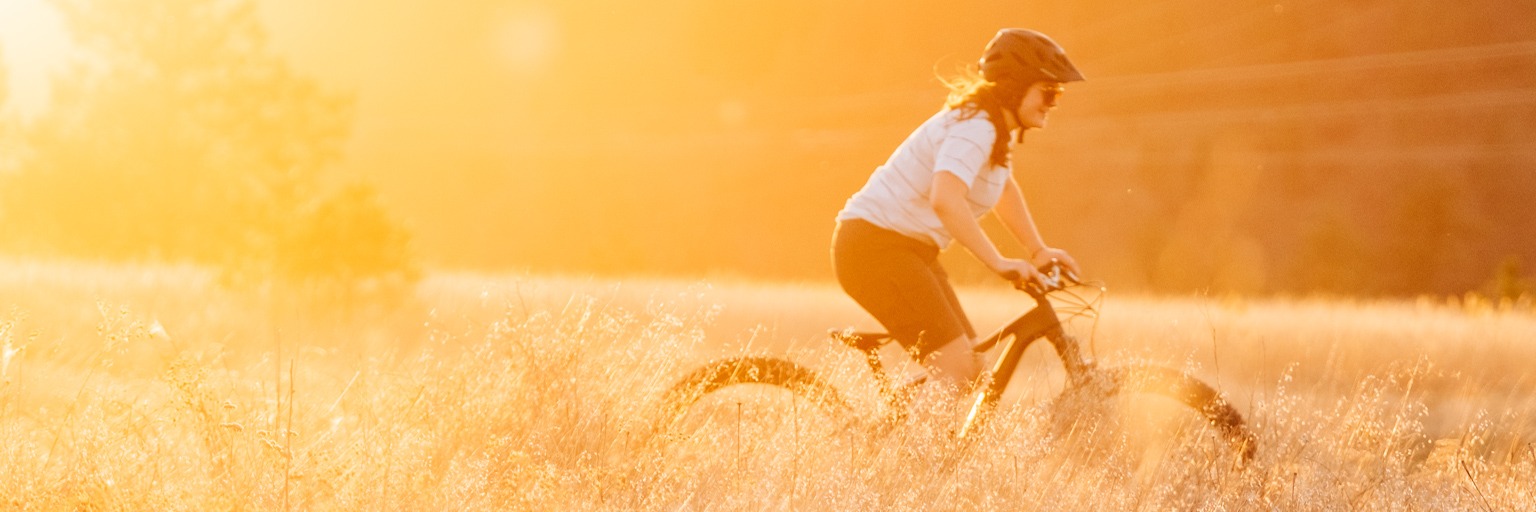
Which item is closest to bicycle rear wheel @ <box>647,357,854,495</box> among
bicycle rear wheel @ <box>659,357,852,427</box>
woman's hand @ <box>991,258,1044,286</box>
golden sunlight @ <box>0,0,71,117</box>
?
bicycle rear wheel @ <box>659,357,852,427</box>

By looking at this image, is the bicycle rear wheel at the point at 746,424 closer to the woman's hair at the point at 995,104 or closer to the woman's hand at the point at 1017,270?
the woman's hand at the point at 1017,270

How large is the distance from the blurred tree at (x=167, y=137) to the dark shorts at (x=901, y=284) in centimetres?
2087

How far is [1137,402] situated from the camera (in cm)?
584

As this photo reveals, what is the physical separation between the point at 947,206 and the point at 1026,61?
0.62 metres

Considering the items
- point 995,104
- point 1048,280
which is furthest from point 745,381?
point 995,104

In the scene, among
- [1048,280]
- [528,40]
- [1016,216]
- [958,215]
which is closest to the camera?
[958,215]

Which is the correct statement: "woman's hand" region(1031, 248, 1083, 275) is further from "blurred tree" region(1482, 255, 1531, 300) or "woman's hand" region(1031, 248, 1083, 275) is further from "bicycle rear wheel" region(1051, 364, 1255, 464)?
"blurred tree" region(1482, 255, 1531, 300)

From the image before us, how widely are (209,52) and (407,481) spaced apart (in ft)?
92.7

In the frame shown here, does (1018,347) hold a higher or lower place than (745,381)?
higher

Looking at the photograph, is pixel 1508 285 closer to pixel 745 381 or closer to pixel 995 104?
pixel 995 104

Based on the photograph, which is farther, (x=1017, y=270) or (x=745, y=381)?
(x=745, y=381)

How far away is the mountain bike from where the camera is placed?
5.64m

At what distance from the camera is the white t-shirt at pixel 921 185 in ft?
18.9

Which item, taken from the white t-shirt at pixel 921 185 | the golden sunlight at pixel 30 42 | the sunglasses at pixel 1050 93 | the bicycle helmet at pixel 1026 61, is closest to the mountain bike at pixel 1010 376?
the white t-shirt at pixel 921 185
